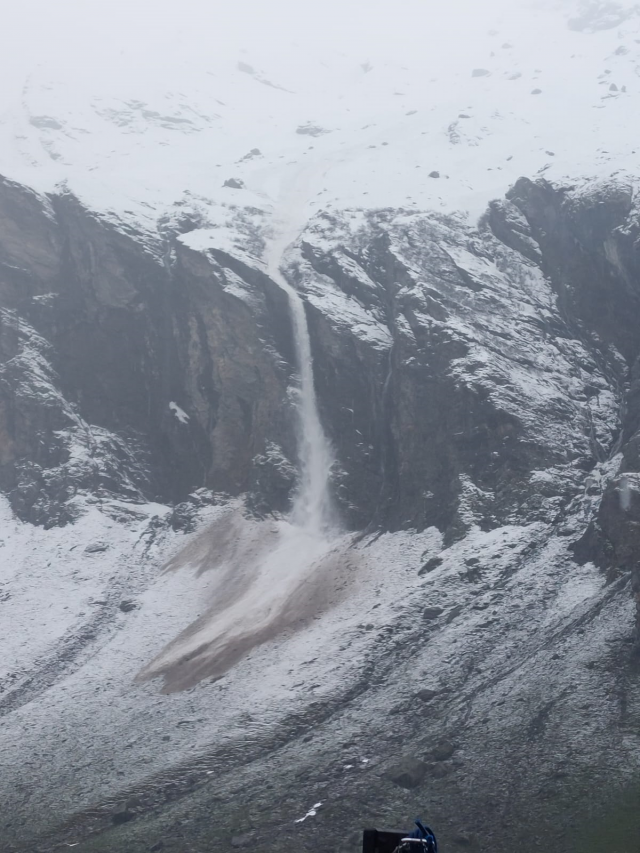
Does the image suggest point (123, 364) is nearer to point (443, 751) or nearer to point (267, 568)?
point (267, 568)

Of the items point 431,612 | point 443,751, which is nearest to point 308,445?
point 431,612

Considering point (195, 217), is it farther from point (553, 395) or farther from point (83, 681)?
point (83, 681)

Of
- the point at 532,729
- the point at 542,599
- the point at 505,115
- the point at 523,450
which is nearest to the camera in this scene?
the point at 532,729

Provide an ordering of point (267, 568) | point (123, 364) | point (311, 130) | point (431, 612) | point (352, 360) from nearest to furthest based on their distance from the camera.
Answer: point (431, 612) < point (267, 568) < point (352, 360) < point (123, 364) < point (311, 130)

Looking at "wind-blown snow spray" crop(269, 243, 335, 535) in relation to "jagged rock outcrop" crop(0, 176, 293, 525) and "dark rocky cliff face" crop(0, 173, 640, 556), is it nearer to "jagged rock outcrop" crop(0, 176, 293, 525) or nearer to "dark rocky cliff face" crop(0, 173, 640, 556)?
"dark rocky cliff face" crop(0, 173, 640, 556)

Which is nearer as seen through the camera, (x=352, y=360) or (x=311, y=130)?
(x=352, y=360)

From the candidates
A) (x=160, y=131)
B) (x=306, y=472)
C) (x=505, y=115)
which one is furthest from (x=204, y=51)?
(x=306, y=472)

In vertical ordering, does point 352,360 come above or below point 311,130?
below

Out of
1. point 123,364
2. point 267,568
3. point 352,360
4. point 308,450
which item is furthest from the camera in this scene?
point 123,364

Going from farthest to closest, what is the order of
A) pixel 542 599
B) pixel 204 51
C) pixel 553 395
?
1. pixel 204 51
2. pixel 553 395
3. pixel 542 599

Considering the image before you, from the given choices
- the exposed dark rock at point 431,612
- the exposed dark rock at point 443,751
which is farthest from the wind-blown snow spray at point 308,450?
the exposed dark rock at point 443,751

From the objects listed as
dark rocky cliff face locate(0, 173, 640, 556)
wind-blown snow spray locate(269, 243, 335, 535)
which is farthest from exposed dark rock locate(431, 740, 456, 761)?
wind-blown snow spray locate(269, 243, 335, 535)
